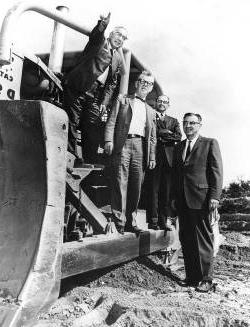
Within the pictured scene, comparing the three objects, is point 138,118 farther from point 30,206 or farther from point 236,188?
point 236,188

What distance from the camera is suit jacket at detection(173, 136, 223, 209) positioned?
14.3 feet

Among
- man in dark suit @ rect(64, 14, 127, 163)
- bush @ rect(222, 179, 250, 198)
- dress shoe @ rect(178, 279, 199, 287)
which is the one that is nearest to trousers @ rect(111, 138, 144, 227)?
man in dark suit @ rect(64, 14, 127, 163)

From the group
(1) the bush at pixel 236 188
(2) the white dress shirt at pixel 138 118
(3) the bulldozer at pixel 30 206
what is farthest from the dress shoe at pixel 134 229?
(1) the bush at pixel 236 188

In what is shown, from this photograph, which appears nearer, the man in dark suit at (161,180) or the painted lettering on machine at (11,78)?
the painted lettering on machine at (11,78)

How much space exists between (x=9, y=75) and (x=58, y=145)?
113 centimetres

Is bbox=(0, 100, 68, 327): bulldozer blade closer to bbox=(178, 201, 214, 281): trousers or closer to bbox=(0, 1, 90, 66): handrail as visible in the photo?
bbox=(0, 1, 90, 66): handrail

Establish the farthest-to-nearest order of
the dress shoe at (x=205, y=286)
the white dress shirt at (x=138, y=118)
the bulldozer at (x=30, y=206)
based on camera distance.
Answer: the white dress shirt at (x=138, y=118) → the dress shoe at (x=205, y=286) → the bulldozer at (x=30, y=206)

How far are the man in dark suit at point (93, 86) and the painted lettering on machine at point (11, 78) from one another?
0.67m

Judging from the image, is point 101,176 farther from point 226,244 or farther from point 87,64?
point 226,244

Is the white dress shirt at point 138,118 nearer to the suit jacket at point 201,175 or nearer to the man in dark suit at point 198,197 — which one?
the man in dark suit at point 198,197

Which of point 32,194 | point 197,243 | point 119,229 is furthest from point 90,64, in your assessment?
point 197,243

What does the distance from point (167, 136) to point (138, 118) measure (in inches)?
37.0

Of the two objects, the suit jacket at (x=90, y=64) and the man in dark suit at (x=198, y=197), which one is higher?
the suit jacket at (x=90, y=64)

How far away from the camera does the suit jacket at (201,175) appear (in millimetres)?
4355
